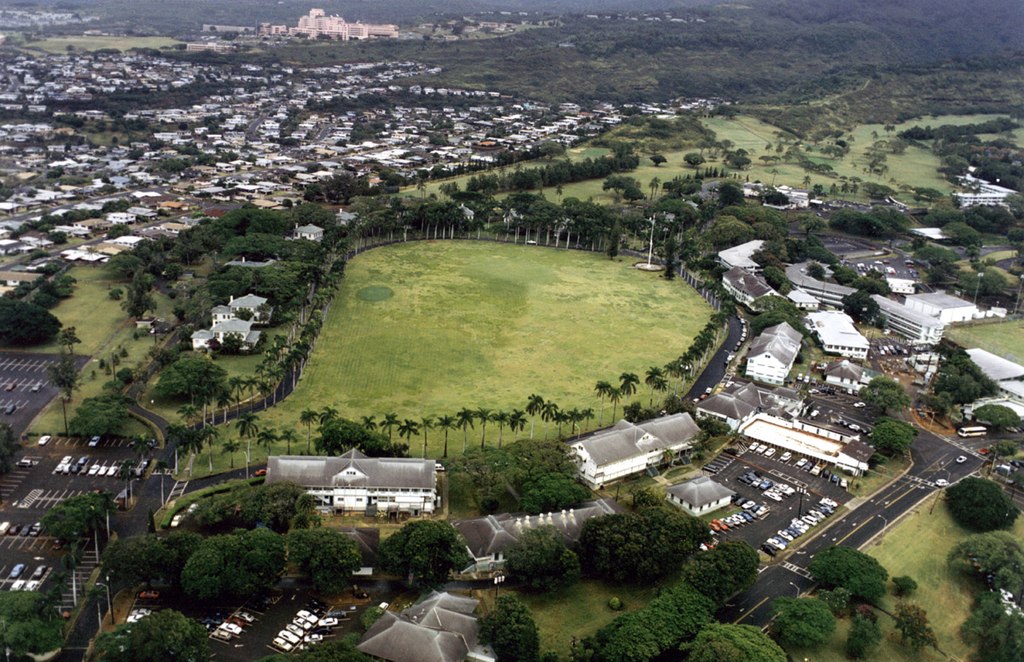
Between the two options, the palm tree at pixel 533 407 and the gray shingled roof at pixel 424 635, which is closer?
the gray shingled roof at pixel 424 635

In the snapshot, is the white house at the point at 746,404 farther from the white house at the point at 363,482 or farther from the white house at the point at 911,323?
the white house at the point at 911,323

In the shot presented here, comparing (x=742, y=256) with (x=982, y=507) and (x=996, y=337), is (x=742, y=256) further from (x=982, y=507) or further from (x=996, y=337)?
(x=982, y=507)

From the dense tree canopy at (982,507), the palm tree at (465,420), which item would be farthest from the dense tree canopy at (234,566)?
the dense tree canopy at (982,507)

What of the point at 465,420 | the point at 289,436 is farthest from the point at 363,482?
the point at 465,420

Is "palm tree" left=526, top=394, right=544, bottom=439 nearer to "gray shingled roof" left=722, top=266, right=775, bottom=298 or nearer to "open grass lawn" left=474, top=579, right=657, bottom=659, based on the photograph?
"open grass lawn" left=474, top=579, right=657, bottom=659

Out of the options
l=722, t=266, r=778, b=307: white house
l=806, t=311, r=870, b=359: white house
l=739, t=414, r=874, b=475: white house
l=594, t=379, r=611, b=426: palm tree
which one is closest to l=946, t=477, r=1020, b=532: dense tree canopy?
l=739, t=414, r=874, b=475: white house
